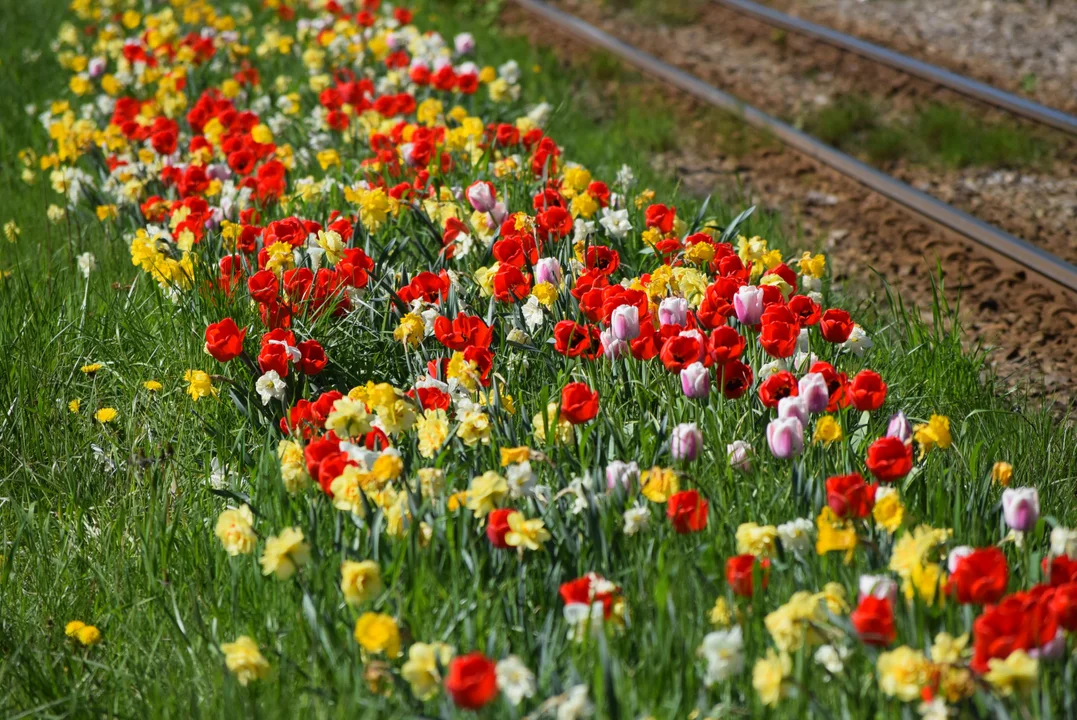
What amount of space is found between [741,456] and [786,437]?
17 cm

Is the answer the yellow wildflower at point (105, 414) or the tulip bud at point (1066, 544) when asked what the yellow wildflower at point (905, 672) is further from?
the yellow wildflower at point (105, 414)

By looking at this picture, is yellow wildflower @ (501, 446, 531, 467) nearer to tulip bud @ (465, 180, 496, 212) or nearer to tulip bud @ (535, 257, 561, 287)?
tulip bud @ (535, 257, 561, 287)

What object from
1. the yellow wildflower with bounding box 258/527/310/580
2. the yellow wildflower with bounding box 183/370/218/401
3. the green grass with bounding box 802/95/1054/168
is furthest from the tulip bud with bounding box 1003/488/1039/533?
the green grass with bounding box 802/95/1054/168

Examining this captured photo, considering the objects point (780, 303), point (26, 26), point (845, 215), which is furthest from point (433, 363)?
point (26, 26)

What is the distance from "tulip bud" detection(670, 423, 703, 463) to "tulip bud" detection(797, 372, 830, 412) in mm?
261

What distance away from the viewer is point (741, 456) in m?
2.67

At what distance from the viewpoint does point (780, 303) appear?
3.09m

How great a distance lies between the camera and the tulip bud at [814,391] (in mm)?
2625

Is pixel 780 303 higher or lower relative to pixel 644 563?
higher

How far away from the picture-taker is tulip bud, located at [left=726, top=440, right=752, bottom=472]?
2.67 m

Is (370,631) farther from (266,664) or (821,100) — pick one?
(821,100)

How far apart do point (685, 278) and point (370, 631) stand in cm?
159

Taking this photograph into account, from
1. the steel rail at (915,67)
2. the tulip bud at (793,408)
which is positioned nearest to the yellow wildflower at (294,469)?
the tulip bud at (793,408)

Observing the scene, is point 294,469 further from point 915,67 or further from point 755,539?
point 915,67
